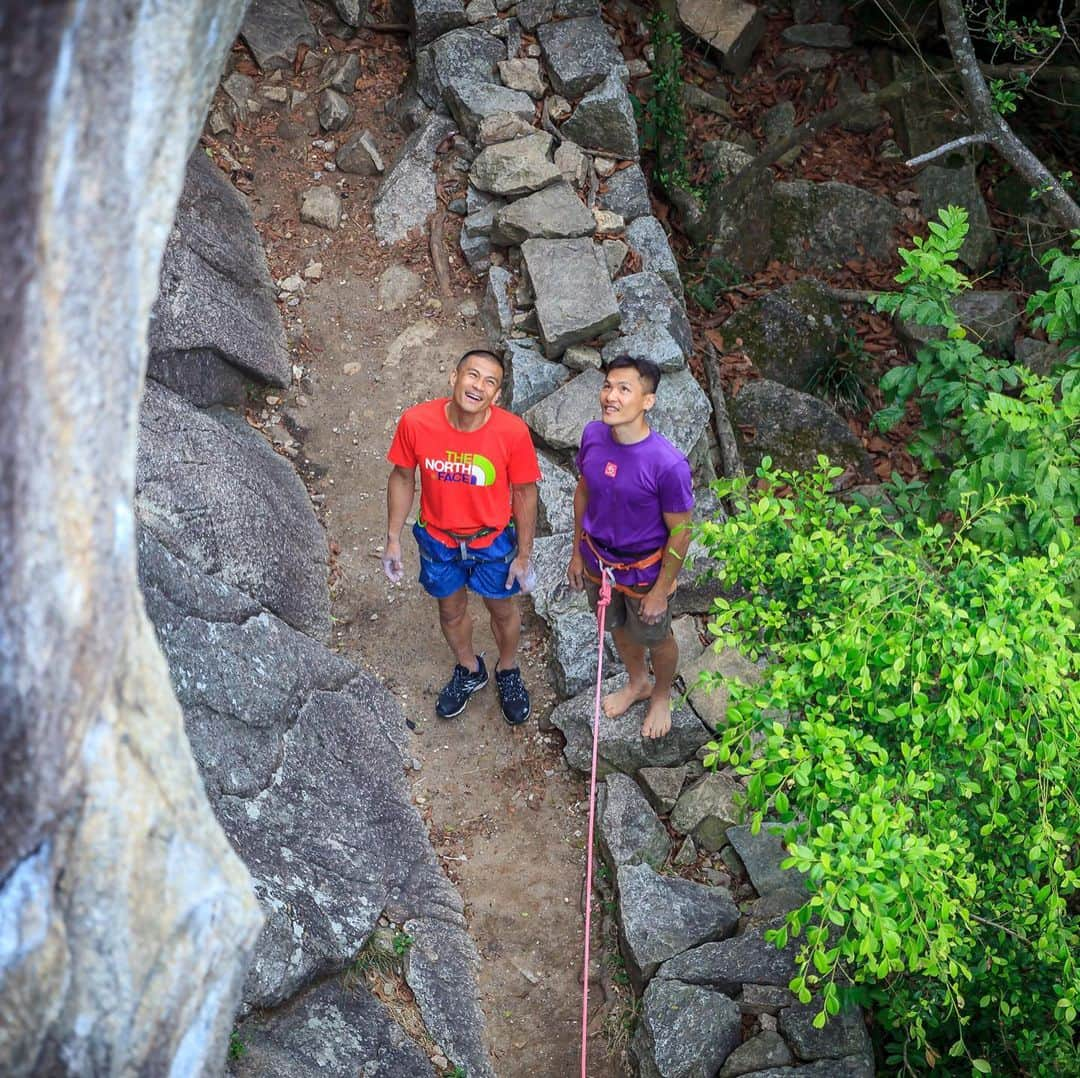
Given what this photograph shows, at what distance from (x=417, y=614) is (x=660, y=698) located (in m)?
1.35

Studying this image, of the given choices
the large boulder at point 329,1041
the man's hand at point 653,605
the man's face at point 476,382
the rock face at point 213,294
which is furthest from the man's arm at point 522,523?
the rock face at point 213,294

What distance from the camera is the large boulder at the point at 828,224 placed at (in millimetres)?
8781

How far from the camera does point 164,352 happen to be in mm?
5484

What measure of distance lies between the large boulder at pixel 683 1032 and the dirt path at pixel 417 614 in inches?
10.2

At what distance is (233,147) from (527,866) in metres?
5.01

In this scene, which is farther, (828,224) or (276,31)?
(828,224)

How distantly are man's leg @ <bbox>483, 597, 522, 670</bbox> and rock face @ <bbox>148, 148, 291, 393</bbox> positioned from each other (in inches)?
79.3

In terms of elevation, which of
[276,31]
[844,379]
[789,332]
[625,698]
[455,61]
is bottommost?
[844,379]

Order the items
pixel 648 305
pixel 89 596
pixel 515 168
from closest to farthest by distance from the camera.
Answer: pixel 89 596 < pixel 648 305 < pixel 515 168

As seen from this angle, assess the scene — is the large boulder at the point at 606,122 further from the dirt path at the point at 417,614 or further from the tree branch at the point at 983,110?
the tree branch at the point at 983,110

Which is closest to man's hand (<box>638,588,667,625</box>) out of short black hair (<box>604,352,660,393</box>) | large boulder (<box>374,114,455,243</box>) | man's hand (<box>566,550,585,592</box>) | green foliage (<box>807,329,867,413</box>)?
man's hand (<box>566,550,585,592</box>)

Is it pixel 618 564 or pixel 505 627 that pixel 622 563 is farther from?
pixel 505 627

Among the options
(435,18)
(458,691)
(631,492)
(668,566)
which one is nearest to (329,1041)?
(458,691)

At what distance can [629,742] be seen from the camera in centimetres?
504
